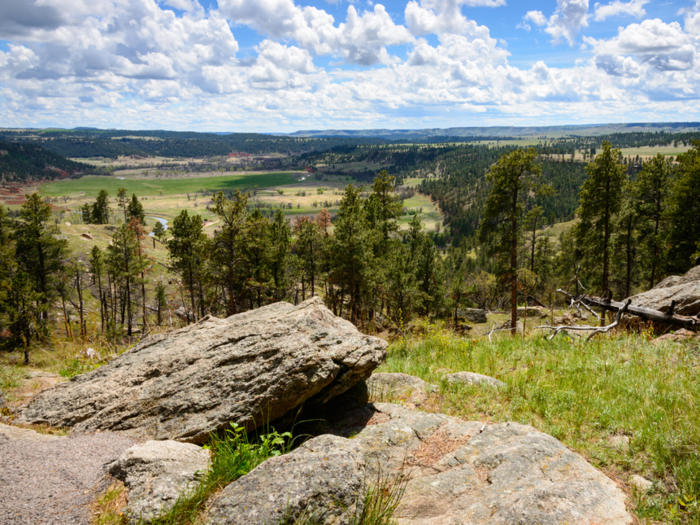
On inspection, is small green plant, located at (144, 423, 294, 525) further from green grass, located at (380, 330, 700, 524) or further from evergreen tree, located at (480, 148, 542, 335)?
evergreen tree, located at (480, 148, 542, 335)

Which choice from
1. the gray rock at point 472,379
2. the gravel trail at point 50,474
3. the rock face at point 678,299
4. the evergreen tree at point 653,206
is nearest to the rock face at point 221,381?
the gravel trail at point 50,474

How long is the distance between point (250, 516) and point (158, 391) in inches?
144

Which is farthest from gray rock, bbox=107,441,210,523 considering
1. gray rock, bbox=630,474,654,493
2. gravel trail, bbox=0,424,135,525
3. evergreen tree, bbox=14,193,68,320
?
evergreen tree, bbox=14,193,68,320

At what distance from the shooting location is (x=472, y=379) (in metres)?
7.32

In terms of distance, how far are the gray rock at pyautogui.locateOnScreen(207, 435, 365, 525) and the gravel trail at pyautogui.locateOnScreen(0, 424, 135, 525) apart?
1392 mm

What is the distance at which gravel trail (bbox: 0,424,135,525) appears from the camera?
3.48 m

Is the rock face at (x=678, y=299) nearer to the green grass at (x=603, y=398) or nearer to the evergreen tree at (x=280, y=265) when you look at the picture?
the green grass at (x=603, y=398)

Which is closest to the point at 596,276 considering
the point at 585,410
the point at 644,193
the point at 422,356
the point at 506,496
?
the point at 644,193

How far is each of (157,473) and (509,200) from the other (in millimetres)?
24465

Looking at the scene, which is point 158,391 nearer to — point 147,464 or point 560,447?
point 147,464

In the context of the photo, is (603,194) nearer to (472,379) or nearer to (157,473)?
(472,379)

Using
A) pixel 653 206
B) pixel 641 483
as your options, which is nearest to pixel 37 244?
pixel 641 483

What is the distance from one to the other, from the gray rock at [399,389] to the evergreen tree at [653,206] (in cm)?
3326

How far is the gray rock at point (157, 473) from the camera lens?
361cm
